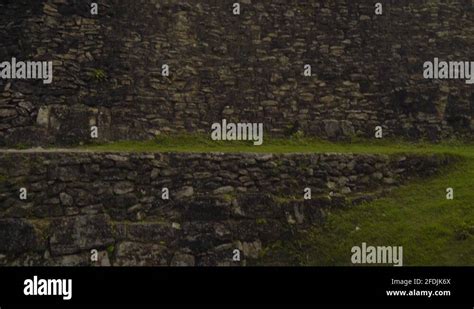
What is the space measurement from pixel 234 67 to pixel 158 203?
5.10 m

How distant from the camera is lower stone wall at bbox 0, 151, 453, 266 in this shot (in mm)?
11312

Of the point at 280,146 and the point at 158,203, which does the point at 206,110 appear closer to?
the point at 280,146

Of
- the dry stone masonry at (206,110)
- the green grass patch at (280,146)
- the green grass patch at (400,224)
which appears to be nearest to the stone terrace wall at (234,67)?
the dry stone masonry at (206,110)

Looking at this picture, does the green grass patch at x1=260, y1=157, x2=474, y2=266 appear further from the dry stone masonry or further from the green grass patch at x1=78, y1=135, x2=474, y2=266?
the dry stone masonry

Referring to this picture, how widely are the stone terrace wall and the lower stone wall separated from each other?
188cm

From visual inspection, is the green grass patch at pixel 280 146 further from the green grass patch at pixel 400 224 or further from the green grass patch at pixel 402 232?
the green grass patch at pixel 402 232

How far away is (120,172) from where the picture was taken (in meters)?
12.1

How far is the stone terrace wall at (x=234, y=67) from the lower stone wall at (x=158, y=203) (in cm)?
188

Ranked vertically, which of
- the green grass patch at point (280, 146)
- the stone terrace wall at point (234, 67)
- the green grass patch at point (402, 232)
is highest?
the stone terrace wall at point (234, 67)

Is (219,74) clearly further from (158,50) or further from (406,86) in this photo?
(406,86)

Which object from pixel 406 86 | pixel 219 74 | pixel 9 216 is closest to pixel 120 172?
pixel 9 216

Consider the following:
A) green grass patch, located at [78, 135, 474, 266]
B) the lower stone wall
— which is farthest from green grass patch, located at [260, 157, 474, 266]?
the lower stone wall

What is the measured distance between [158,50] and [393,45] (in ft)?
21.9

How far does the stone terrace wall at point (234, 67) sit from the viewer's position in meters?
14.1
